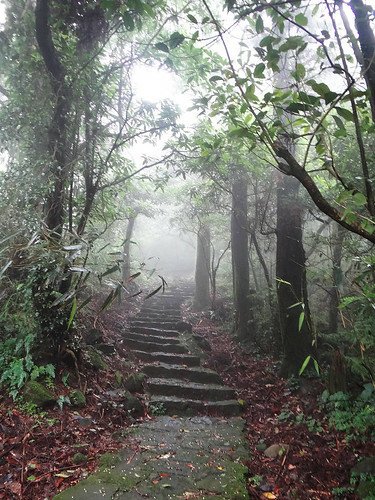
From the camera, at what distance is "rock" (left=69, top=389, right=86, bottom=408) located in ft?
14.4

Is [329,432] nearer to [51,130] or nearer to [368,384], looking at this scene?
[368,384]

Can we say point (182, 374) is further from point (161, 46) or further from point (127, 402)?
point (161, 46)

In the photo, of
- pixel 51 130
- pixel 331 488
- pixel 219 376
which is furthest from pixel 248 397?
pixel 51 130

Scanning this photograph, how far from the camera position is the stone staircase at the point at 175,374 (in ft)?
18.3

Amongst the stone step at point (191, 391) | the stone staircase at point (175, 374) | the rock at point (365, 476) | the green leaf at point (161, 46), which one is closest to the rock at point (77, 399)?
the stone staircase at point (175, 374)

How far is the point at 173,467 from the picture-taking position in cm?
361

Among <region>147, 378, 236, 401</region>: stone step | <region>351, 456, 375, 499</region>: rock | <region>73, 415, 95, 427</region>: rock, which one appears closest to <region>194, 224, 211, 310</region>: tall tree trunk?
<region>147, 378, 236, 401</region>: stone step

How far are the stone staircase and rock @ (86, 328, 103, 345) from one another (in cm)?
93

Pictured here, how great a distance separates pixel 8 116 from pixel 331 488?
6858 millimetres

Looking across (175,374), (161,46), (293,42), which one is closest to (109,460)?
(175,374)

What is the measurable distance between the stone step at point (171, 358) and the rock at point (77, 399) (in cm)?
287

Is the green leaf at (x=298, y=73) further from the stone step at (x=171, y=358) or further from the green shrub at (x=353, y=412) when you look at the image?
the stone step at (x=171, y=358)

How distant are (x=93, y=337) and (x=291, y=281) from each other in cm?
411

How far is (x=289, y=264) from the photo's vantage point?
6.43 meters
